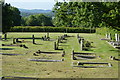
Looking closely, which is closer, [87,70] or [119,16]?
[87,70]

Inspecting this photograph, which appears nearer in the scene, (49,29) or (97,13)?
(97,13)

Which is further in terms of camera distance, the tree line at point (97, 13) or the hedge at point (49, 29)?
the hedge at point (49, 29)

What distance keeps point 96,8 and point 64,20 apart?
449 centimetres

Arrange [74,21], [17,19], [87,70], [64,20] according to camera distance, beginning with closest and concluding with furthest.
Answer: [87,70]
[74,21]
[64,20]
[17,19]

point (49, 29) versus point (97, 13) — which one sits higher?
point (49, 29)

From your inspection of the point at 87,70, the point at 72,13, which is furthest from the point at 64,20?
the point at 87,70

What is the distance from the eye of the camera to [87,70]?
1479cm

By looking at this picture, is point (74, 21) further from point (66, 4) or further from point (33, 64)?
point (33, 64)

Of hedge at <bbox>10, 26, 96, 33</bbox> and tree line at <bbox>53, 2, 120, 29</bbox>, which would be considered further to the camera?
hedge at <bbox>10, 26, 96, 33</bbox>

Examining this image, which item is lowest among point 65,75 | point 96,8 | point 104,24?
point 65,75

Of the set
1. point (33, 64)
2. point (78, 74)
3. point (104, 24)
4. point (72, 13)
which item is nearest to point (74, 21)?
point (72, 13)

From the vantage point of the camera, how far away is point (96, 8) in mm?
20359

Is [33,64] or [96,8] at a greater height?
[96,8]

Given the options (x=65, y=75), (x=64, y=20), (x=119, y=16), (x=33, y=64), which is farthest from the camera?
(x=64, y=20)
